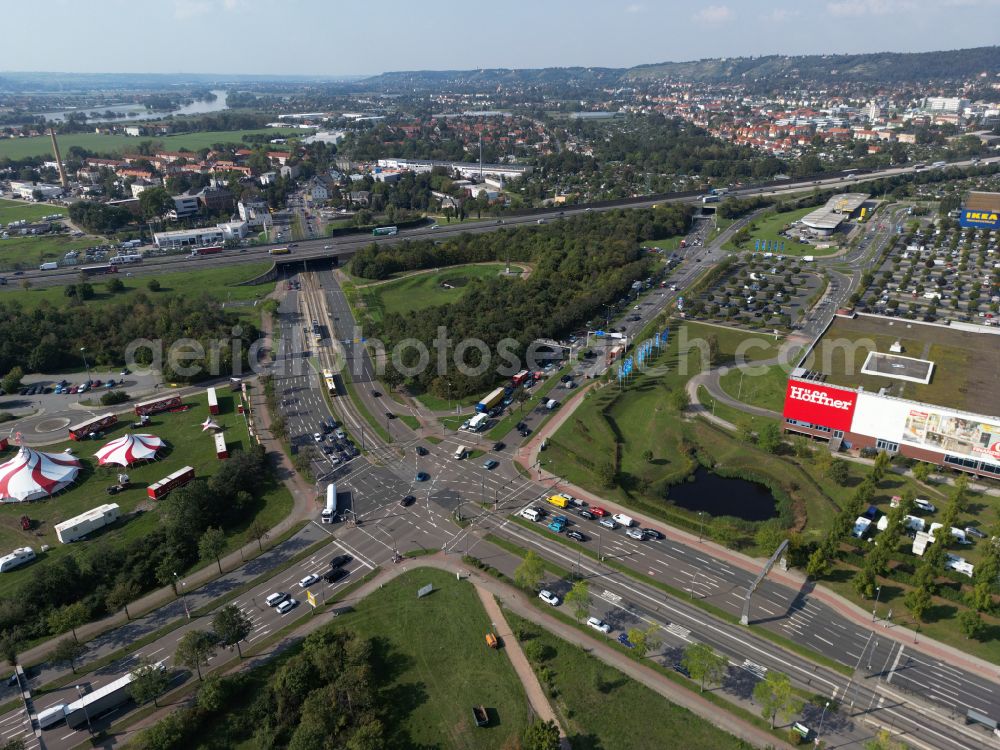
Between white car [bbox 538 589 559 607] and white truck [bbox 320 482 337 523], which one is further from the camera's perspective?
white truck [bbox 320 482 337 523]

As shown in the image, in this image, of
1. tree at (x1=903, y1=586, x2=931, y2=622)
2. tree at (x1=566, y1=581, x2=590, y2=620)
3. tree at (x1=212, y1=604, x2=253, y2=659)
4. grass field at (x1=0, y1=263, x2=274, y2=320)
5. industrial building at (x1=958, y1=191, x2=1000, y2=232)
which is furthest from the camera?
industrial building at (x1=958, y1=191, x2=1000, y2=232)

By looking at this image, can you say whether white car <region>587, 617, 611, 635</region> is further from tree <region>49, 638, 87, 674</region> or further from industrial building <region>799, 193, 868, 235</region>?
industrial building <region>799, 193, 868, 235</region>

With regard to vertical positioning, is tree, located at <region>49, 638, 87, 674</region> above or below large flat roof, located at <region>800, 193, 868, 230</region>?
below

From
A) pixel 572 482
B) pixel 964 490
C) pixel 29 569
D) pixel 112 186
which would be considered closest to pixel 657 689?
pixel 572 482

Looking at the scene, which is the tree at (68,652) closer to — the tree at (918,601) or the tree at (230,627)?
the tree at (230,627)

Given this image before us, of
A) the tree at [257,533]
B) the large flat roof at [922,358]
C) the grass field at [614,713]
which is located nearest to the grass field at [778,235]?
the large flat roof at [922,358]

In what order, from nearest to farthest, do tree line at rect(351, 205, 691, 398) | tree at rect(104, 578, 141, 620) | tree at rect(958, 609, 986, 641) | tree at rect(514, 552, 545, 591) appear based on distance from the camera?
1. tree at rect(958, 609, 986, 641)
2. tree at rect(514, 552, 545, 591)
3. tree at rect(104, 578, 141, 620)
4. tree line at rect(351, 205, 691, 398)

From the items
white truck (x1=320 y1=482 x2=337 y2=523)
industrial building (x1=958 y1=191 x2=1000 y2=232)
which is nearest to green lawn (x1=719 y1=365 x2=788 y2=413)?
white truck (x1=320 y1=482 x2=337 y2=523)
